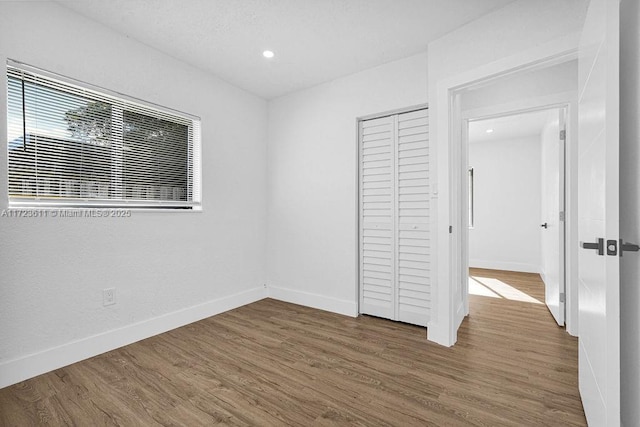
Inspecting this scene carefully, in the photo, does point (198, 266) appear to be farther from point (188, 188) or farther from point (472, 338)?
point (472, 338)

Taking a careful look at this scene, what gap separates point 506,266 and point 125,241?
6137 mm

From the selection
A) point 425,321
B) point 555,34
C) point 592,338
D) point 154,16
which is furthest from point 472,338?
point 154,16

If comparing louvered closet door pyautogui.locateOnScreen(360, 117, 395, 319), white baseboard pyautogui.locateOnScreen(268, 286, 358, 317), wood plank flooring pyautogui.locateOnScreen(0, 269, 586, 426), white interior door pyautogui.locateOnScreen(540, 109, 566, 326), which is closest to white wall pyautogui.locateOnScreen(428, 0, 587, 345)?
wood plank flooring pyautogui.locateOnScreen(0, 269, 586, 426)

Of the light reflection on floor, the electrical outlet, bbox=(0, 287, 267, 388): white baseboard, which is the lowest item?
the light reflection on floor

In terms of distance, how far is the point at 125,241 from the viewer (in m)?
2.56

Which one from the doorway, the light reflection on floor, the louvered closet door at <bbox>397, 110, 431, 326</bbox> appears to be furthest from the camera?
the doorway

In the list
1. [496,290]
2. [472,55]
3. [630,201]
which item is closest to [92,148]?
[472,55]

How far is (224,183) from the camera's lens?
11.3 ft

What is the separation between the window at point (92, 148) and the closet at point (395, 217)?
5.84 feet

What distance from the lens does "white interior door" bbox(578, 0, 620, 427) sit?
112 centimetres

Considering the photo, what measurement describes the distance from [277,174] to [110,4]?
7.20 feet

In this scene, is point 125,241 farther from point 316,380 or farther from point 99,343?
point 316,380

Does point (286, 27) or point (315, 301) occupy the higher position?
point (286, 27)

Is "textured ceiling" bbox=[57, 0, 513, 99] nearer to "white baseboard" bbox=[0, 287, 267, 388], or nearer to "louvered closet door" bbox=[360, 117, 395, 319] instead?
"louvered closet door" bbox=[360, 117, 395, 319]
